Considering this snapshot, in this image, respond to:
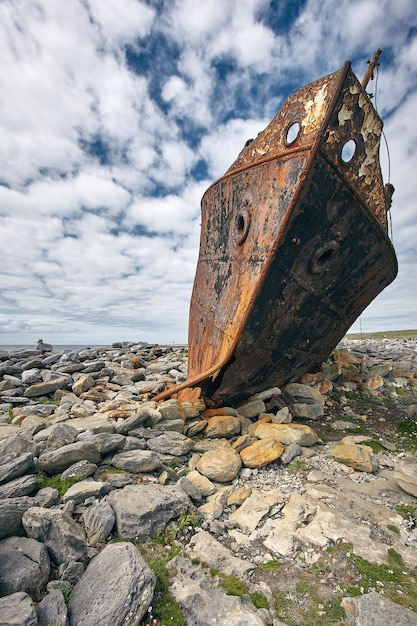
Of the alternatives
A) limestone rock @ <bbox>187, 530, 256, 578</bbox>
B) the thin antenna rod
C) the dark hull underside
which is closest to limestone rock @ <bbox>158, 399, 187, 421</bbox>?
the dark hull underside

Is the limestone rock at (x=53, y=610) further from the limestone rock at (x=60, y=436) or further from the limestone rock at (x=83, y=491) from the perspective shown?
the limestone rock at (x=60, y=436)

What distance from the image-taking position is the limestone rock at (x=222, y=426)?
13.1ft

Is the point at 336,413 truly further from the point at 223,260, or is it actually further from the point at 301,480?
the point at 223,260

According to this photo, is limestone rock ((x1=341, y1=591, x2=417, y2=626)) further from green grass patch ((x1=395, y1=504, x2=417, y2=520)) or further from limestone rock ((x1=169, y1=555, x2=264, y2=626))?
green grass patch ((x1=395, y1=504, x2=417, y2=520))

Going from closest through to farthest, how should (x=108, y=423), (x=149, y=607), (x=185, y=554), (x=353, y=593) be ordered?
(x=149, y=607) < (x=353, y=593) < (x=185, y=554) < (x=108, y=423)

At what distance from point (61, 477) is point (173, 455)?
1.14 m

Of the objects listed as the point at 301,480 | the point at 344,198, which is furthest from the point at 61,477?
the point at 344,198

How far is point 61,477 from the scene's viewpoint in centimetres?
269

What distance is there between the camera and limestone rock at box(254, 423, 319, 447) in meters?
3.78

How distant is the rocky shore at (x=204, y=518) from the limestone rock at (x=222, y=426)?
17 millimetres

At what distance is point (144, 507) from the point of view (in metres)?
2.35

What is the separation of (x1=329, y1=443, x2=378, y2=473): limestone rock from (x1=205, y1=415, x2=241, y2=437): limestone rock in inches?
44.2

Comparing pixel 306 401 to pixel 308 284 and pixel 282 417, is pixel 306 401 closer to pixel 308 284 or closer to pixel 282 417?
pixel 282 417

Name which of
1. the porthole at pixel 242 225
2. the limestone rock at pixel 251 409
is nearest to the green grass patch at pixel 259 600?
the limestone rock at pixel 251 409
